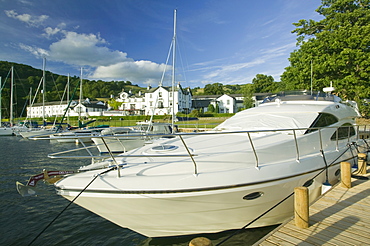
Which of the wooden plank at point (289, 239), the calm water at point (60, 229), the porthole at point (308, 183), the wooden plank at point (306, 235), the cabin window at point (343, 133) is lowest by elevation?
the calm water at point (60, 229)

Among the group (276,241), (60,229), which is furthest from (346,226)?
(60,229)

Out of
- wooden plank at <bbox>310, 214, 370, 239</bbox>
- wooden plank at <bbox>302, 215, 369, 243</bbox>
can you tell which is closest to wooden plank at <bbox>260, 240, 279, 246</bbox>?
wooden plank at <bbox>302, 215, 369, 243</bbox>

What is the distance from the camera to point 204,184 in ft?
10.1

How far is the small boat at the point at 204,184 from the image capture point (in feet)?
10.1

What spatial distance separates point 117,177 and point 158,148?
1215 millimetres

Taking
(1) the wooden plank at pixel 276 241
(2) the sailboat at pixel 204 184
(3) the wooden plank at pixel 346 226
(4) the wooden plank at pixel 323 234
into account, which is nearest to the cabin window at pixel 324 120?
(2) the sailboat at pixel 204 184

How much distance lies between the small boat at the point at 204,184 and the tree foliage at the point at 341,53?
581 inches

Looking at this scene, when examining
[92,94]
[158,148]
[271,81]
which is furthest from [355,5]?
[92,94]

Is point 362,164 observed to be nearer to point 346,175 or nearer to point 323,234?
point 346,175

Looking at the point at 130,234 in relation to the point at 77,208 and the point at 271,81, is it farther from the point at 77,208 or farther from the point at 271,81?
the point at 271,81

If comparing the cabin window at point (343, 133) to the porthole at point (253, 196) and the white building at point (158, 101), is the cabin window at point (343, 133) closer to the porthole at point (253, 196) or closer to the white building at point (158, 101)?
the porthole at point (253, 196)

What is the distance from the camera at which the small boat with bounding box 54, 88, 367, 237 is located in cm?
307

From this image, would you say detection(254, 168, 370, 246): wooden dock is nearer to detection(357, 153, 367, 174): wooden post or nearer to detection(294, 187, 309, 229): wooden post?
detection(294, 187, 309, 229): wooden post

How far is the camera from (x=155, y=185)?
304cm
